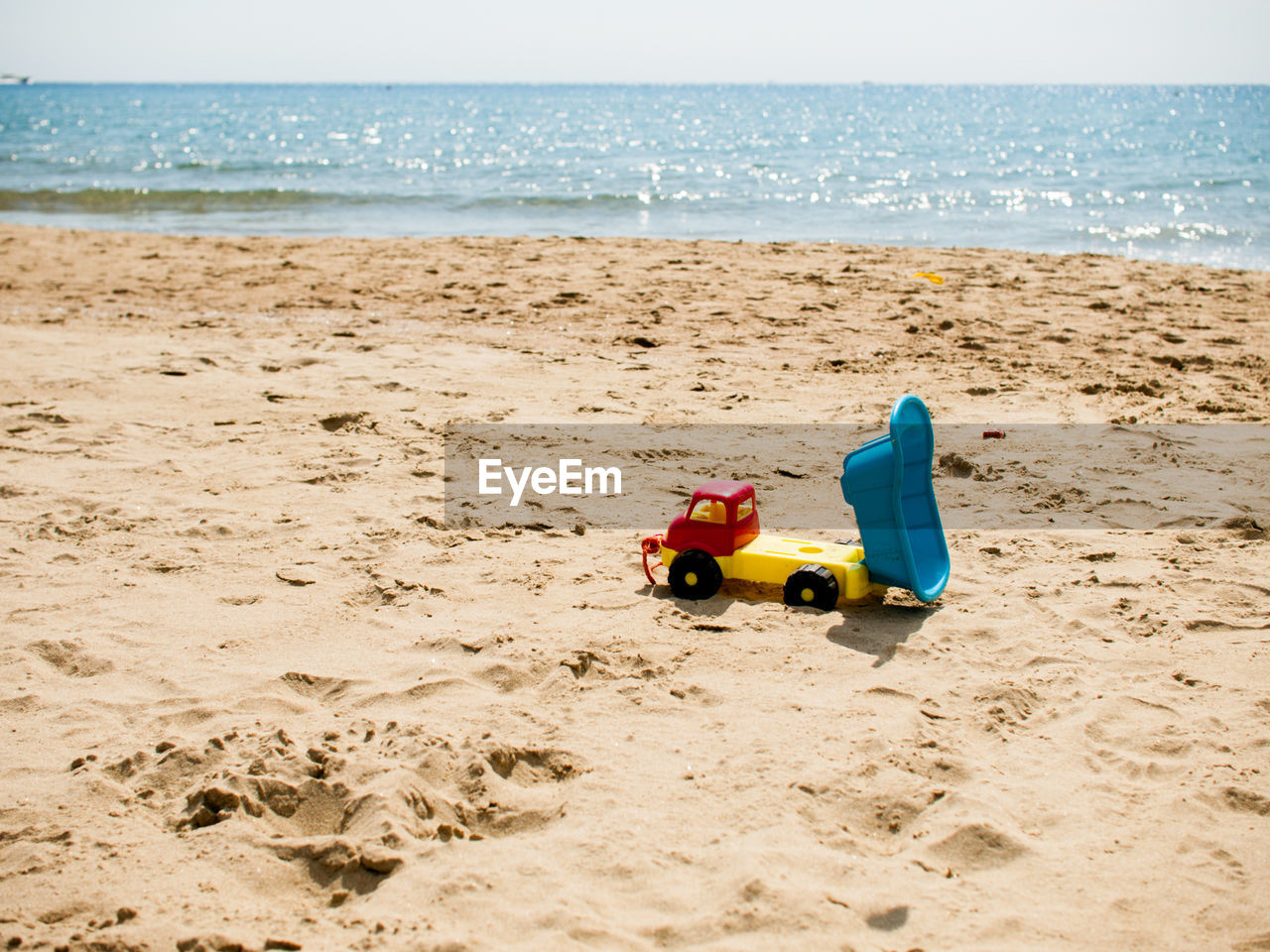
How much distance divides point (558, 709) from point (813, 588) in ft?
3.65

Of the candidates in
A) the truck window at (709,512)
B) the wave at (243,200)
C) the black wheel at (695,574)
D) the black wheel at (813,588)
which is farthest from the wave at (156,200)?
the black wheel at (813,588)

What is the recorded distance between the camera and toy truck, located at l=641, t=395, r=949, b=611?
3443 mm

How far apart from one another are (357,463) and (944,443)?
3.12 meters

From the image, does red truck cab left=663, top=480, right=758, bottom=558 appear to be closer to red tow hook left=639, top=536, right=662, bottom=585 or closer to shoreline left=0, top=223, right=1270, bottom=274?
red tow hook left=639, top=536, right=662, bottom=585

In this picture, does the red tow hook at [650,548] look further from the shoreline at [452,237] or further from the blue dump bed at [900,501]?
the shoreline at [452,237]

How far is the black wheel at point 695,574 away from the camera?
11.8 ft

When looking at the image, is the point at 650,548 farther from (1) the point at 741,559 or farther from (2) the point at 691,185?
(2) the point at 691,185

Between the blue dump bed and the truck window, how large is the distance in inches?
18.3

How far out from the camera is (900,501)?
340 centimetres

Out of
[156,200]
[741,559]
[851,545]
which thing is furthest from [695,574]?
[156,200]

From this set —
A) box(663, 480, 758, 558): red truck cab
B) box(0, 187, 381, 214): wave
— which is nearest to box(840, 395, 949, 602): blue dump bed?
box(663, 480, 758, 558): red truck cab

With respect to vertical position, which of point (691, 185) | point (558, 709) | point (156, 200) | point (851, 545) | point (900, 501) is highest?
point (691, 185)

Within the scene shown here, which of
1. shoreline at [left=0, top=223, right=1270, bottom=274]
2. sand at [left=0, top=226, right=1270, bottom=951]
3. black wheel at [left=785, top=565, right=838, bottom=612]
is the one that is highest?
shoreline at [left=0, top=223, right=1270, bottom=274]

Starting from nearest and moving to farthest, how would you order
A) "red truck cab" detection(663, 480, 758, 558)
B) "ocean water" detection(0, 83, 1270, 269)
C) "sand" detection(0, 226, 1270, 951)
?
"sand" detection(0, 226, 1270, 951), "red truck cab" detection(663, 480, 758, 558), "ocean water" detection(0, 83, 1270, 269)
